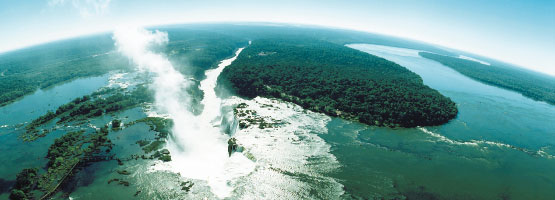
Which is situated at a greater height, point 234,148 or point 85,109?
point 234,148

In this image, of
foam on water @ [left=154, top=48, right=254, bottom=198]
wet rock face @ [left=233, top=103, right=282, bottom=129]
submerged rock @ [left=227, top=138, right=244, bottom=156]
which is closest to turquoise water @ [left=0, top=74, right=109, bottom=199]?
foam on water @ [left=154, top=48, right=254, bottom=198]

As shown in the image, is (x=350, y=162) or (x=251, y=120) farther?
(x=251, y=120)

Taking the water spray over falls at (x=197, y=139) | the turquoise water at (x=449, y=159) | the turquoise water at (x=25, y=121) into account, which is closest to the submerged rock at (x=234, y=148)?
the water spray over falls at (x=197, y=139)

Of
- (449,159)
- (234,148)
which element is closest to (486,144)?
(449,159)

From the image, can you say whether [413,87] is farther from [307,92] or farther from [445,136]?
[307,92]

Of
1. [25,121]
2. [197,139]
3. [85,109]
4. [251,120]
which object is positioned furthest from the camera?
[85,109]

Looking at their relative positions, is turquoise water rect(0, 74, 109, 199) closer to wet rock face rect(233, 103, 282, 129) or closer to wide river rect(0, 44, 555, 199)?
wide river rect(0, 44, 555, 199)

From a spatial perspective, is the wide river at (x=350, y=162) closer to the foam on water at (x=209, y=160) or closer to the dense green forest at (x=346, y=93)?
the foam on water at (x=209, y=160)

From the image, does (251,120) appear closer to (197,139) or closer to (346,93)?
(197,139)

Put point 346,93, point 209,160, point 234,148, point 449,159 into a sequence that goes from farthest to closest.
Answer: point 346,93 < point 449,159 < point 234,148 < point 209,160
